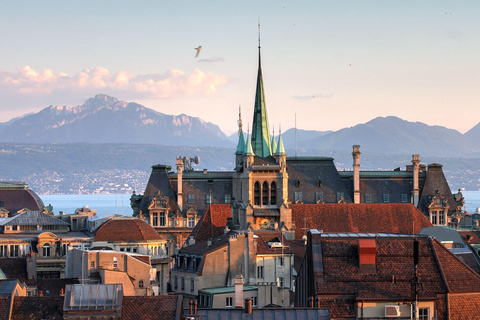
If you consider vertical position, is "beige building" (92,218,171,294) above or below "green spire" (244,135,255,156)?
below

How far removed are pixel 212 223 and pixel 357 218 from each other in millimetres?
17772

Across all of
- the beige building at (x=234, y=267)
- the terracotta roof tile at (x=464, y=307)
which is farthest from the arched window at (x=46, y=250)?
the terracotta roof tile at (x=464, y=307)

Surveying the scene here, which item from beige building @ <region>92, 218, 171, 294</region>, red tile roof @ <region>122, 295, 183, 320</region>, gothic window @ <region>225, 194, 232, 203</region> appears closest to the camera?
red tile roof @ <region>122, 295, 183, 320</region>

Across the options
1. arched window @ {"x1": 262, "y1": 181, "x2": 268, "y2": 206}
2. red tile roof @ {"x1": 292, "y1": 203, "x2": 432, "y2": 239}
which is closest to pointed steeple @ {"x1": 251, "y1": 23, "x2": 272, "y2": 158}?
arched window @ {"x1": 262, "y1": 181, "x2": 268, "y2": 206}

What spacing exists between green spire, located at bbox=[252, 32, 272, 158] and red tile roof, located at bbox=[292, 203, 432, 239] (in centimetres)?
1201

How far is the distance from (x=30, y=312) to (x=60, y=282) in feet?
125

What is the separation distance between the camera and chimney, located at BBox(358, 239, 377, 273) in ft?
182

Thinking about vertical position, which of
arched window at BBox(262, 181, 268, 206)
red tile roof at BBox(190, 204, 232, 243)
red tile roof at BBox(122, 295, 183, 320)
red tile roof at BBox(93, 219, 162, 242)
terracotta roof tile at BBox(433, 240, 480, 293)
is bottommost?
red tile roof at BBox(122, 295, 183, 320)

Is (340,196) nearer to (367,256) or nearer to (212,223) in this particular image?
(212,223)

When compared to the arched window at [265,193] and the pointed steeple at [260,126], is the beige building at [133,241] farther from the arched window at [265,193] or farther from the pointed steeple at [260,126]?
the pointed steeple at [260,126]

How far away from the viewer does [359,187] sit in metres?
156

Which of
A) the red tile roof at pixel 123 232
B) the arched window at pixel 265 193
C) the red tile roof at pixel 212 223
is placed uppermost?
the arched window at pixel 265 193

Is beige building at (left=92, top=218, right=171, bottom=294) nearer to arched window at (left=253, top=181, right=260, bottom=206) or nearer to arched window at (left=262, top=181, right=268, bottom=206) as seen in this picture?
arched window at (left=253, top=181, right=260, bottom=206)

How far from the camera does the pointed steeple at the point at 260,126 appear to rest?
148375mm
